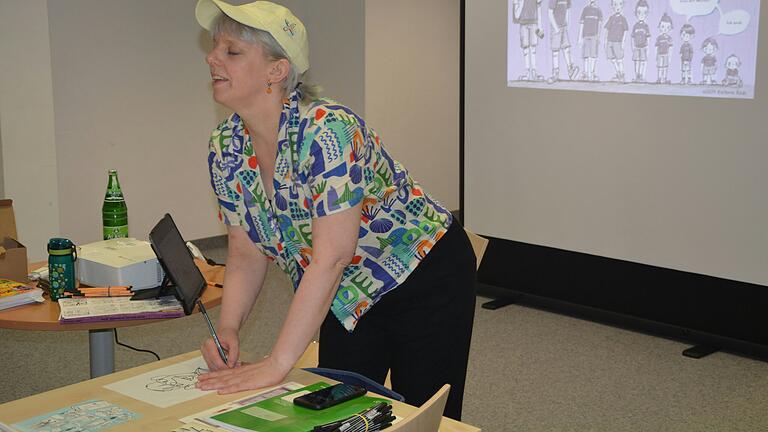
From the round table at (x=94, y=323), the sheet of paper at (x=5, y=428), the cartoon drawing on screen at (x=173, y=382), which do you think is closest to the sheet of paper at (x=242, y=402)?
the cartoon drawing on screen at (x=173, y=382)

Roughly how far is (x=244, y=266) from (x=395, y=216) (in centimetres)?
38

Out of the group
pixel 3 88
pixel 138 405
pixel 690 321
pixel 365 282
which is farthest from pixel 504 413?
pixel 3 88

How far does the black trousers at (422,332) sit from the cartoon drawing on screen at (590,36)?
277cm

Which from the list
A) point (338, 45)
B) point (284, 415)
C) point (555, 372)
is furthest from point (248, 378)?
point (338, 45)

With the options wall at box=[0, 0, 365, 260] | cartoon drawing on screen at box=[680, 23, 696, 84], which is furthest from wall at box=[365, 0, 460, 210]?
cartoon drawing on screen at box=[680, 23, 696, 84]

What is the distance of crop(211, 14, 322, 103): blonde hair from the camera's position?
6.59 ft

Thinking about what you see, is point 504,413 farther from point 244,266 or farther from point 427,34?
point 427,34

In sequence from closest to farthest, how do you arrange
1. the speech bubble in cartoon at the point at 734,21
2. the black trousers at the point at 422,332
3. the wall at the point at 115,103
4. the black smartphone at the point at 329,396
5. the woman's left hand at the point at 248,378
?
the black smartphone at the point at 329,396 < the woman's left hand at the point at 248,378 < the black trousers at the point at 422,332 < the speech bubble in cartoon at the point at 734,21 < the wall at the point at 115,103

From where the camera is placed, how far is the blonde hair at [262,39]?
2008 millimetres

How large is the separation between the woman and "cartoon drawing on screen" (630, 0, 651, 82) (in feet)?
8.68

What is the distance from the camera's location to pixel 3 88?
5.26 m

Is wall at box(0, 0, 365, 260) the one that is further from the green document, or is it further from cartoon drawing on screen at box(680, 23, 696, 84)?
the green document

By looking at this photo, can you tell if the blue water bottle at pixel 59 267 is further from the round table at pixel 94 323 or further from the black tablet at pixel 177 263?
the black tablet at pixel 177 263

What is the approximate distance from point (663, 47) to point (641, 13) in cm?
20
